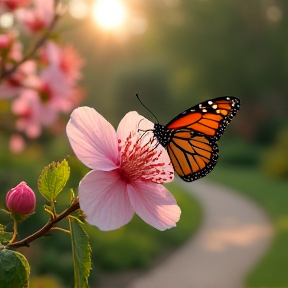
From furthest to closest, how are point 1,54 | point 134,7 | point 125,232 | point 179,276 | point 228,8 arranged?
point 134,7
point 228,8
point 125,232
point 179,276
point 1,54

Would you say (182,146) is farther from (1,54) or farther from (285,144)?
(285,144)

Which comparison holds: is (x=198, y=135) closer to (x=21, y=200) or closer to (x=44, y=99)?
(x=21, y=200)

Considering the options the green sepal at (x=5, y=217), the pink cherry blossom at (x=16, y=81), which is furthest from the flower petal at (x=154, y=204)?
the pink cherry blossom at (x=16, y=81)

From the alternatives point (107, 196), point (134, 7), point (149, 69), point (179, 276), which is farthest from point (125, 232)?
point (134, 7)

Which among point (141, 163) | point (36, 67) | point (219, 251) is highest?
point (36, 67)

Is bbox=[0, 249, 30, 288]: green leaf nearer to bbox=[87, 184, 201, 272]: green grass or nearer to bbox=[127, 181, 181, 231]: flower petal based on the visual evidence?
bbox=[127, 181, 181, 231]: flower petal

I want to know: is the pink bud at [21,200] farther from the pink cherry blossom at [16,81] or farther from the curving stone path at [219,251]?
the curving stone path at [219,251]

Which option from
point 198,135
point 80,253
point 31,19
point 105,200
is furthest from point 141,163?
point 31,19
